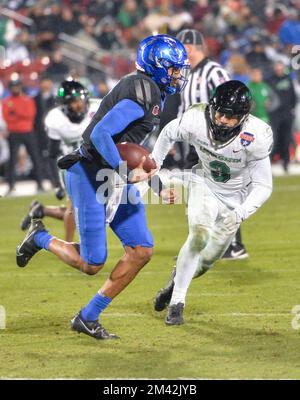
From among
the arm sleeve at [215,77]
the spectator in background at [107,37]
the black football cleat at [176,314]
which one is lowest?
the black football cleat at [176,314]

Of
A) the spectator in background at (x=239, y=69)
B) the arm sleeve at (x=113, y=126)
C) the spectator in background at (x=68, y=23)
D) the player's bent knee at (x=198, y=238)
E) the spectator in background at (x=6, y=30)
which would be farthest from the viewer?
the spectator in background at (x=68, y=23)

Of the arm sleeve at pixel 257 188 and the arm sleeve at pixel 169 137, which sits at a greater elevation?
the arm sleeve at pixel 169 137

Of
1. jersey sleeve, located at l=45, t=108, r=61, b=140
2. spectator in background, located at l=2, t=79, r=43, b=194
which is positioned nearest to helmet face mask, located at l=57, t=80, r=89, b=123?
jersey sleeve, located at l=45, t=108, r=61, b=140

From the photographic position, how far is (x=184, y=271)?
233 inches

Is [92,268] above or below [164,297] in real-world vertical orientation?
above

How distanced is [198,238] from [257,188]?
1.60 ft

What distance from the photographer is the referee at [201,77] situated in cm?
828

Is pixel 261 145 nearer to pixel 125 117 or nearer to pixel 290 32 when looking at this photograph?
pixel 125 117

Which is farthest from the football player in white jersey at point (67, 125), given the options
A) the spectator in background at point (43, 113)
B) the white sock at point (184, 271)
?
the spectator in background at point (43, 113)

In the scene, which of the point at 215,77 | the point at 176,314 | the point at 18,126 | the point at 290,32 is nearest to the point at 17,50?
the point at 18,126

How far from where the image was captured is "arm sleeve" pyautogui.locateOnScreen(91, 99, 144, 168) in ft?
17.2

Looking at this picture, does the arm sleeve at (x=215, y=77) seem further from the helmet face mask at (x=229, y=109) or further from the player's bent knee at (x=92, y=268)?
the player's bent knee at (x=92, y=268)

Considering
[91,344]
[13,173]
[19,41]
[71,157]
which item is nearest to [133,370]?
[91,344]
